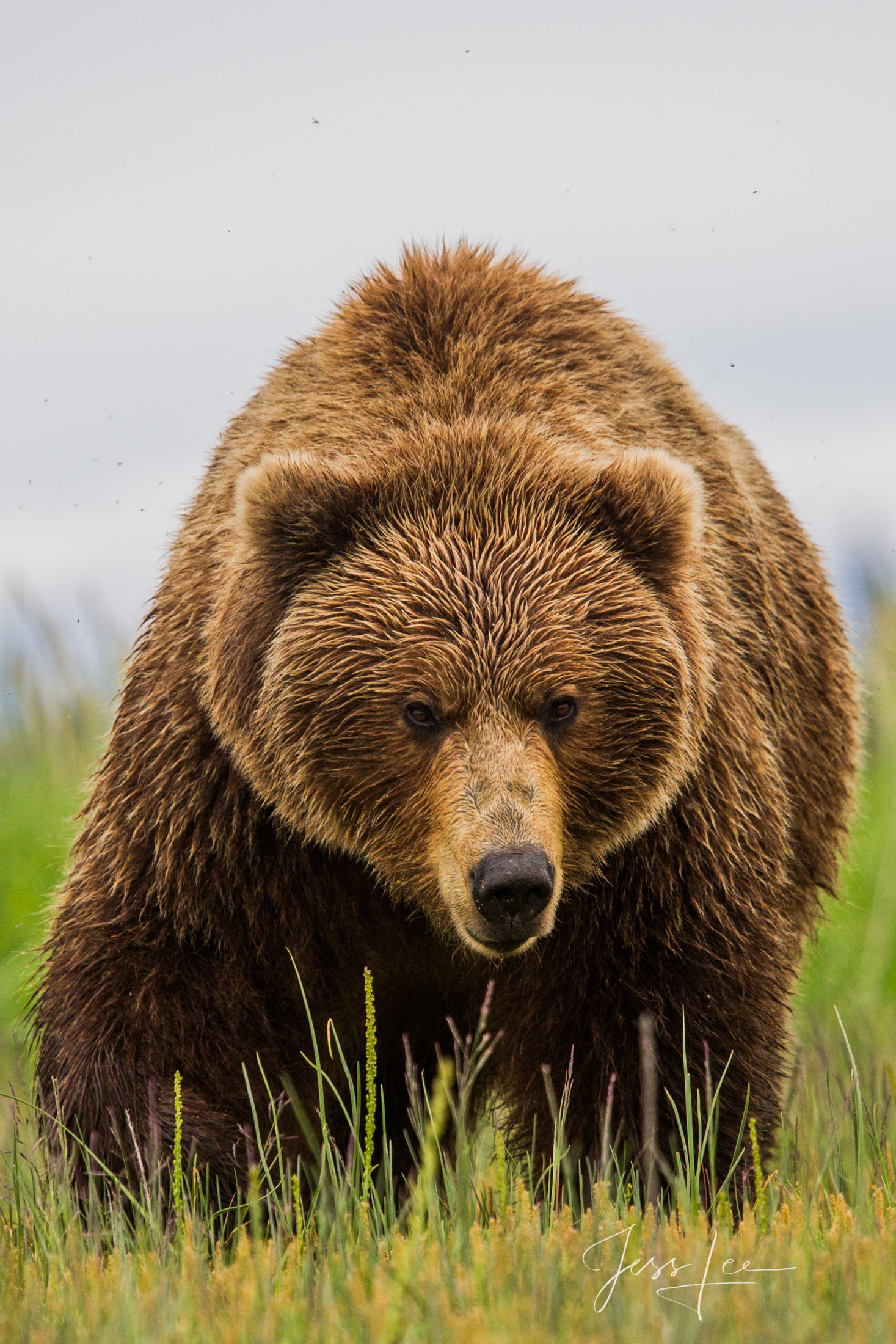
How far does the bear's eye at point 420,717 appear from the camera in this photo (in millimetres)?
4457

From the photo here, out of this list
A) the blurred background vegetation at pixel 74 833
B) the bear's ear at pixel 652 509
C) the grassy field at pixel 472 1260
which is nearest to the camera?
the grassy field at pixel 472 1260

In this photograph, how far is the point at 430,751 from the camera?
445cm

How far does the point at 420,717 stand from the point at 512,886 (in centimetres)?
68

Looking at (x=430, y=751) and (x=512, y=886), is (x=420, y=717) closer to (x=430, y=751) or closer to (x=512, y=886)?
(x=430, y=751)

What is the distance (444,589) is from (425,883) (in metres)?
0.82

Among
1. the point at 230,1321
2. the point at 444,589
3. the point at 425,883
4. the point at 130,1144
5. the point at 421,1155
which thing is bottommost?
the point at 421,1155

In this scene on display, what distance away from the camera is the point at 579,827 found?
15.2ft

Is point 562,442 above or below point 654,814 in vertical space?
above

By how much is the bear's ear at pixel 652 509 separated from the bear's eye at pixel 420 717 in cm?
78

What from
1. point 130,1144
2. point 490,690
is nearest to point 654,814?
point 490,690

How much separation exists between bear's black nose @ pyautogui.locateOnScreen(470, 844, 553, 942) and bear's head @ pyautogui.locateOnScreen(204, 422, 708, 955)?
310 millimetres

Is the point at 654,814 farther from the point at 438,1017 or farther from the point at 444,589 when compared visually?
the point at 438,1017

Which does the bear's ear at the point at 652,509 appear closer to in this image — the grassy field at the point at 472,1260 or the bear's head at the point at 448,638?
the bear's head at the point at 448,638
